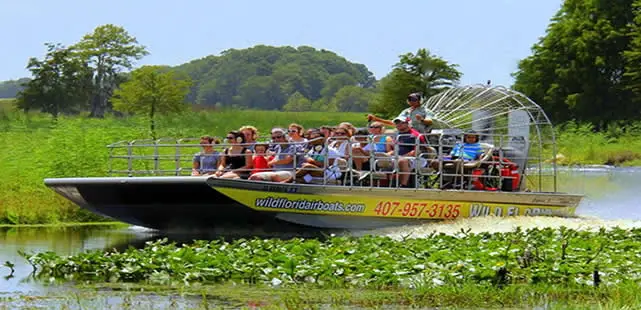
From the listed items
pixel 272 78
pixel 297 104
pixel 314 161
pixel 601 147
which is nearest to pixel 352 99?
pixel 297 104

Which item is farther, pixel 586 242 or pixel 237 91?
pixel 237 91

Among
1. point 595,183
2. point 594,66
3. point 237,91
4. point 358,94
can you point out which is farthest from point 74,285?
point 237,91

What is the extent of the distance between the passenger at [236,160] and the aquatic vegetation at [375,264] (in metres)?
4.92

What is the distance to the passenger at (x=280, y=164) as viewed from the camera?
20.9 metres

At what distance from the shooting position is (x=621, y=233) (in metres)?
17.7

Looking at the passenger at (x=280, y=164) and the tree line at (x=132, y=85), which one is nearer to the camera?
the passenger at (x=280, y=164)

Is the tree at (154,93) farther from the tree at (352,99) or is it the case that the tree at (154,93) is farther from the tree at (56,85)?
the tree at (352,99)

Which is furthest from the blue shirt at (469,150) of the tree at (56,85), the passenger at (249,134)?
the tree at (56,85)

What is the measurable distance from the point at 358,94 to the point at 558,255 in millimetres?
144488

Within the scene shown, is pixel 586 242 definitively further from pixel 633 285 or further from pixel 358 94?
pixel 358 94

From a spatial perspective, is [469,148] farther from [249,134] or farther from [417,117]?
[249,134]

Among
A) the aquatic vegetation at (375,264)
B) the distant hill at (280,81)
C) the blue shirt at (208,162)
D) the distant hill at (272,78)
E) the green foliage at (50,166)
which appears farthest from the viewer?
the distant hill at (272,78)

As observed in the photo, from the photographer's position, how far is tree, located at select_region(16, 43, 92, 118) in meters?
94.2

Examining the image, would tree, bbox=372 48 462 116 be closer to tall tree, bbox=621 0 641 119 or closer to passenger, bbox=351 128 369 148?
tall tree, bbox=621 0 641 119
